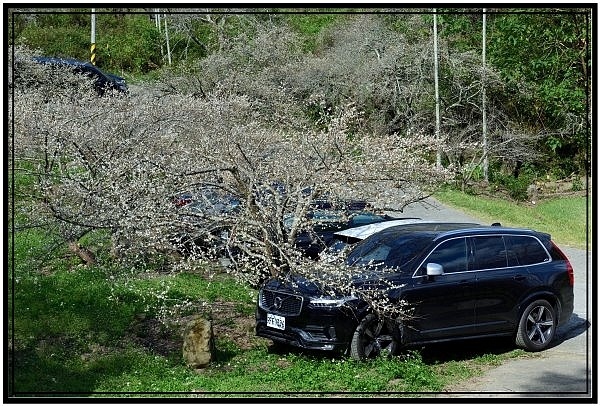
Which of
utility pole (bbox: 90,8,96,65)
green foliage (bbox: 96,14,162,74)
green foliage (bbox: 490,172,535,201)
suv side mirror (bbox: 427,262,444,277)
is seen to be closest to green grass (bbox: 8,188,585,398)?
suv side mirror (bbox: 427,262,444,277)

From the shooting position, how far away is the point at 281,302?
768 cm

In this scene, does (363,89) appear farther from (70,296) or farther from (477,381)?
(477,381)

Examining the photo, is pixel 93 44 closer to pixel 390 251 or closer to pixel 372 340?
pixel 390 251

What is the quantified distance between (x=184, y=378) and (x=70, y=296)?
352 centimetres

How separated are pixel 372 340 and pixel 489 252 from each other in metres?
1.67

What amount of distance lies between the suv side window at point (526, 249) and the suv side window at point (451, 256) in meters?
0.62

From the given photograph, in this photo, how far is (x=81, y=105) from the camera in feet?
48.9

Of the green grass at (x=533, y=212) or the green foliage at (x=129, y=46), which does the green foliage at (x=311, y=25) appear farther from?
the green grass at (x=533, y=212)

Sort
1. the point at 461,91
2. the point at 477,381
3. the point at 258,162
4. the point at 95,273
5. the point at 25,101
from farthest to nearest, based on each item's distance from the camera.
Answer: the point at 461,91
the point at 25,101
the point at 95,273
the point at 258,162
the point at 477,381

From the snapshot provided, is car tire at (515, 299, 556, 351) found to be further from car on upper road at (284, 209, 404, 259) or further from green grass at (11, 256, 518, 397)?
car on upper road at (284, 209, 404, 259)

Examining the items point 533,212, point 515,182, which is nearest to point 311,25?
point 515,182

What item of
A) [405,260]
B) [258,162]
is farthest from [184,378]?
[258,162]

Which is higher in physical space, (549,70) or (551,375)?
(549,70)

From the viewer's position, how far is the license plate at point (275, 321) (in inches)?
297
